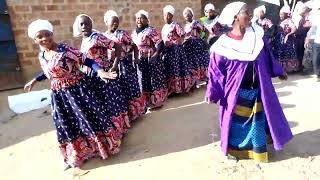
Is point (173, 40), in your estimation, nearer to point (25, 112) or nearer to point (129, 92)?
point (129, 92)

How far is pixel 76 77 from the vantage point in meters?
3.98

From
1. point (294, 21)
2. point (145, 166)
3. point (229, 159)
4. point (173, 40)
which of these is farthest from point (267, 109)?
point (294, 21)

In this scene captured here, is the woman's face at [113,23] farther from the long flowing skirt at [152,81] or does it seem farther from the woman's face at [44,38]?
the woman's face at [44,38]

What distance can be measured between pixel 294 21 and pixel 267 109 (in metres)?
5.13

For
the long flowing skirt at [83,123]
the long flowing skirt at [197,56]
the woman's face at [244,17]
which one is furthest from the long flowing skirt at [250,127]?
the long flowing skirt at [197,56]

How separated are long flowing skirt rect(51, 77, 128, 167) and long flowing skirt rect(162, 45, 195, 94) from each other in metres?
2.42

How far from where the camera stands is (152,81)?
19.7ft

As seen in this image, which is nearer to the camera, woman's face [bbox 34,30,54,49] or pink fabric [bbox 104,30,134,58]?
woman's face [bbox 34,30,54,49]

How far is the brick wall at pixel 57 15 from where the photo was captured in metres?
6.93

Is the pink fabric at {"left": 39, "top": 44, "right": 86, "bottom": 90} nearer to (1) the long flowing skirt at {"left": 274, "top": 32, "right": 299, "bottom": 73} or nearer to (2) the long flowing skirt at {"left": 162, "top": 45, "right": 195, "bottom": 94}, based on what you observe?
(2) the long flowing skirt at {"left": 162, "top": 45, "right": 195, "bottom": 94}

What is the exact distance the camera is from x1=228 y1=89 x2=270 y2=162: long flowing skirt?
12.4ft

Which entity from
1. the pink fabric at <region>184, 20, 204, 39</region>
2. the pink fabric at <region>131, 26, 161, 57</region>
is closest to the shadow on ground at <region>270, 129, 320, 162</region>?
the pink fabric at <region>131, 26, 161, 57</region>

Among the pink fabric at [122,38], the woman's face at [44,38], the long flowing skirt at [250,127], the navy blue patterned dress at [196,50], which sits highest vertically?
the woman's face at [44,38]

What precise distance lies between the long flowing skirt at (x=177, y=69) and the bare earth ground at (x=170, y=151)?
0.61m
